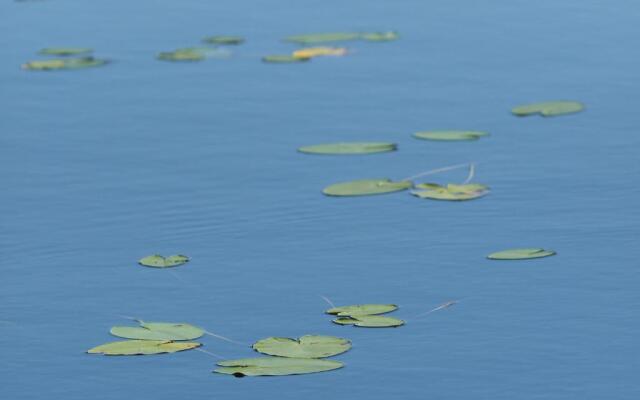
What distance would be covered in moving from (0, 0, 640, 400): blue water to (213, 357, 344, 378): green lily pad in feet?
0.08

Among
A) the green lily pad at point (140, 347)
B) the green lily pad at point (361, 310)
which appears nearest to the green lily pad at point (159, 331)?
the green lily pad at point (140, 347)

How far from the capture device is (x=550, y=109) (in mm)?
6402

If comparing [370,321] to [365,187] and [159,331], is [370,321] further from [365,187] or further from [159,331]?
[365,187]

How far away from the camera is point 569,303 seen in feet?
14.3

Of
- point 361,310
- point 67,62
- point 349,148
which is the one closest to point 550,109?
point 349,148

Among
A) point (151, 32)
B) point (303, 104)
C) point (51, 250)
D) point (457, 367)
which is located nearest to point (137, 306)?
point (51, 250)

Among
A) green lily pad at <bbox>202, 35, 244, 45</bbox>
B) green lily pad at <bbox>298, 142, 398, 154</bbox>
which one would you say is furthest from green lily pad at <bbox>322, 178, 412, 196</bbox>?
green lily pad at <bbox>202, 35, 244, 45</bbox>

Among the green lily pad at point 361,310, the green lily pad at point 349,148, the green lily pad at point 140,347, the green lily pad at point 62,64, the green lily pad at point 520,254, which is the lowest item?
the green lily pad at point 140,347

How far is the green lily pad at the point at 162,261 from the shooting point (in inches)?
189

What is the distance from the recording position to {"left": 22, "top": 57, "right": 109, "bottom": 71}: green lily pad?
24.9ft

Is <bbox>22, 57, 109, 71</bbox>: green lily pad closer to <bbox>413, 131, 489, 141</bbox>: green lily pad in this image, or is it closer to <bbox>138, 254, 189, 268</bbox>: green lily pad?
<bbox>413, 131, 489, 141</bbox>: green lily pad

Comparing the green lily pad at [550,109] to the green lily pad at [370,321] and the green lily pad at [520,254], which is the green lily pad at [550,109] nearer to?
the green lily pad at [520,254]

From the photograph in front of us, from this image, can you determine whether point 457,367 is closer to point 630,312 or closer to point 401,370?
point 401,370

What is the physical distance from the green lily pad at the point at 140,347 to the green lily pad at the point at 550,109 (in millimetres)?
2649
